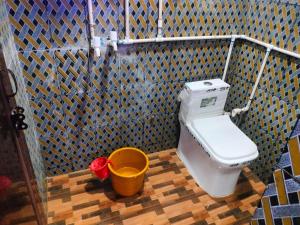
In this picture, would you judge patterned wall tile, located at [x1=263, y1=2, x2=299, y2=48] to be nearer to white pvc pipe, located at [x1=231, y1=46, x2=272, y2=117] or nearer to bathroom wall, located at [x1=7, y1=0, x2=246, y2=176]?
white pvc pipe, located at [x1=231, y1=46, x2=272, y2=117]

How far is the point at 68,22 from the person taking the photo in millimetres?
1515

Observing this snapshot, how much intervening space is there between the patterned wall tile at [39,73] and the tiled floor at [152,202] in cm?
81

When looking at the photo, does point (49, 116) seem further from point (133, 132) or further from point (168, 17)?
point (168, 17)

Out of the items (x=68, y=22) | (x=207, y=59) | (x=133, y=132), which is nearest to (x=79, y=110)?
(x=133, y=132)

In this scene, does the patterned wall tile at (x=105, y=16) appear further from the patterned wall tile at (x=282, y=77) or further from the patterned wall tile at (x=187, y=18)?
the patterned wall tile at (x=282, y=77)

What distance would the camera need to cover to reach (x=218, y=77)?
2232mm

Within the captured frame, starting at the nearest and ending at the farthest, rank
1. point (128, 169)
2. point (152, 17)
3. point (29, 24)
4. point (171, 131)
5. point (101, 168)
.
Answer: point (29, 24) → point (152, 17) → point (101, 168) → point (128, 169) → point (171, 131)

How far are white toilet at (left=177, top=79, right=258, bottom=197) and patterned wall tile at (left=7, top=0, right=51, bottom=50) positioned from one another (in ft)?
3.73

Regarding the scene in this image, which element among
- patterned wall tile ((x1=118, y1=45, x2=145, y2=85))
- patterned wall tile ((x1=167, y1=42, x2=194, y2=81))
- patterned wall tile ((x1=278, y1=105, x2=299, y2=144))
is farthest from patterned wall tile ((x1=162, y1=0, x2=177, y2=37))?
patterned wall tile ((x1=278, y1=105, x2=299, y2=144))

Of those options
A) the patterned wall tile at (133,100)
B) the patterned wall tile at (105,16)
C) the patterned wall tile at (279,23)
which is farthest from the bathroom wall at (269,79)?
the patterned wall tile at (105,16)

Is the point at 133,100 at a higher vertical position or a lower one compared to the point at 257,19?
lower

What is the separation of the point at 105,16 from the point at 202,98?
0.99 m

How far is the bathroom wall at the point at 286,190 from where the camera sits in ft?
3.20

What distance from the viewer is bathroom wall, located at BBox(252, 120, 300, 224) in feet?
3.20
